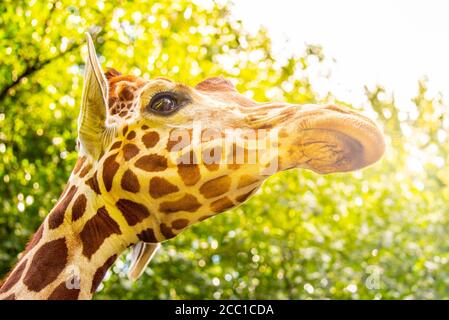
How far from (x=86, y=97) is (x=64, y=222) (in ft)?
1.51

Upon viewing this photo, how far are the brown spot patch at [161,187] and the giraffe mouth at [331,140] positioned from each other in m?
0.41

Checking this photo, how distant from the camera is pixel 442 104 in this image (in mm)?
10500

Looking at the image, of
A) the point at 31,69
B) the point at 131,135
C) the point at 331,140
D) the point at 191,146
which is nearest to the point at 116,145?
the point at 131,135

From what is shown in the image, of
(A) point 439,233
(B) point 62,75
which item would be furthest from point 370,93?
(B) point 62,75

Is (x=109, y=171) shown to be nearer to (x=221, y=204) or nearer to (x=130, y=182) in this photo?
(x=130, y=182)

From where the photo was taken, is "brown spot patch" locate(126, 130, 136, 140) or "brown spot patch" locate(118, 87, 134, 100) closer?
"brown spot patch" locate(126, 130, 136, 140)

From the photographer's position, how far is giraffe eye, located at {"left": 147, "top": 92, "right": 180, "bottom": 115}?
2523 millimetres

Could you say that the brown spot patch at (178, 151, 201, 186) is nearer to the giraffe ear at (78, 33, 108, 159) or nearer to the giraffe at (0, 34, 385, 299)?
the giraffe at (0, 34, 385, 299)

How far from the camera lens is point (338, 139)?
2.26m

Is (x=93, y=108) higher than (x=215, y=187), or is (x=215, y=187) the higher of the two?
(x=93, y=108)

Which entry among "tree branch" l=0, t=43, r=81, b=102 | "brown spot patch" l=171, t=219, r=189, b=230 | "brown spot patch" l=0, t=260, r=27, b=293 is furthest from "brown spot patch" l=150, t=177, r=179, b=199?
"tree branch" l=0, t=43, r=81, b=102

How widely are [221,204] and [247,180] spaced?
149 millimetres

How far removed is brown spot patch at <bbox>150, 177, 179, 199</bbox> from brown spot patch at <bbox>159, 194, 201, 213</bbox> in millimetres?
37

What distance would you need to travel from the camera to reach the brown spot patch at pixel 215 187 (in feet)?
7.71
